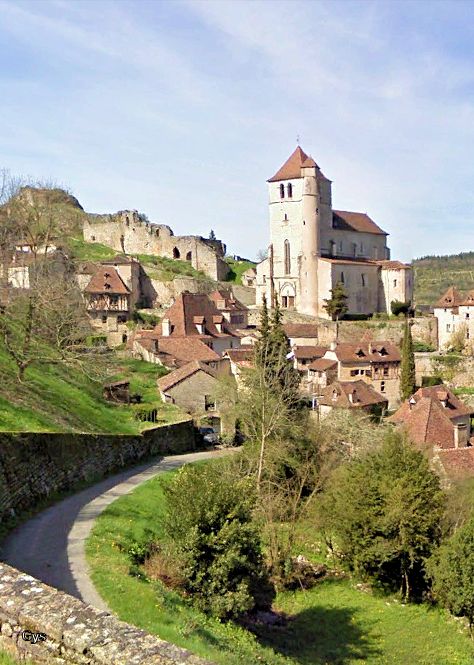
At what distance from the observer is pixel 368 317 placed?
215ft

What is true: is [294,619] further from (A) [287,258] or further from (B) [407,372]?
(A) [287,258]

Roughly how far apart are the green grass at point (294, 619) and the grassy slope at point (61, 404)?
4.03 metres

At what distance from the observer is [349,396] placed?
4316cm

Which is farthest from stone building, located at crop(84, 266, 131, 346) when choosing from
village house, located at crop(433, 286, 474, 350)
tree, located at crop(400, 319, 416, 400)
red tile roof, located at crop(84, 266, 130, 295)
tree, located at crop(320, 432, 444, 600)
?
tree, located at crop(320, 432, 444, 600)

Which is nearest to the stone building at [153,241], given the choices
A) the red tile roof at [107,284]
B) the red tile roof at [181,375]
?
the red tile roof at [107,284]

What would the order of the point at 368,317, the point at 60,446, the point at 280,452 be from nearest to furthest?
Result: the point at 60,446, the point at 280,452, the point at 368,317

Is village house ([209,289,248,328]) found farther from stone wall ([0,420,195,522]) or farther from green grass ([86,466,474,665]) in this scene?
green grass ([86,466,474,665])

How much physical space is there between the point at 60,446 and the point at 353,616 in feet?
33.8

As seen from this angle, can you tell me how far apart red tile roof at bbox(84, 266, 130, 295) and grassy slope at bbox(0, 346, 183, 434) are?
66.1 ft

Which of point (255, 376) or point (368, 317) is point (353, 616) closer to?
point (255, 376)

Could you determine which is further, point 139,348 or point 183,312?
point 183,312

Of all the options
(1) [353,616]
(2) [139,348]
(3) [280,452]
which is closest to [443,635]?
(1) [353,616]

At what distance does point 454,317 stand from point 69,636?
56311 mm

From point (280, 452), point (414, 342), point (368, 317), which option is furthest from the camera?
point (368, 317)
